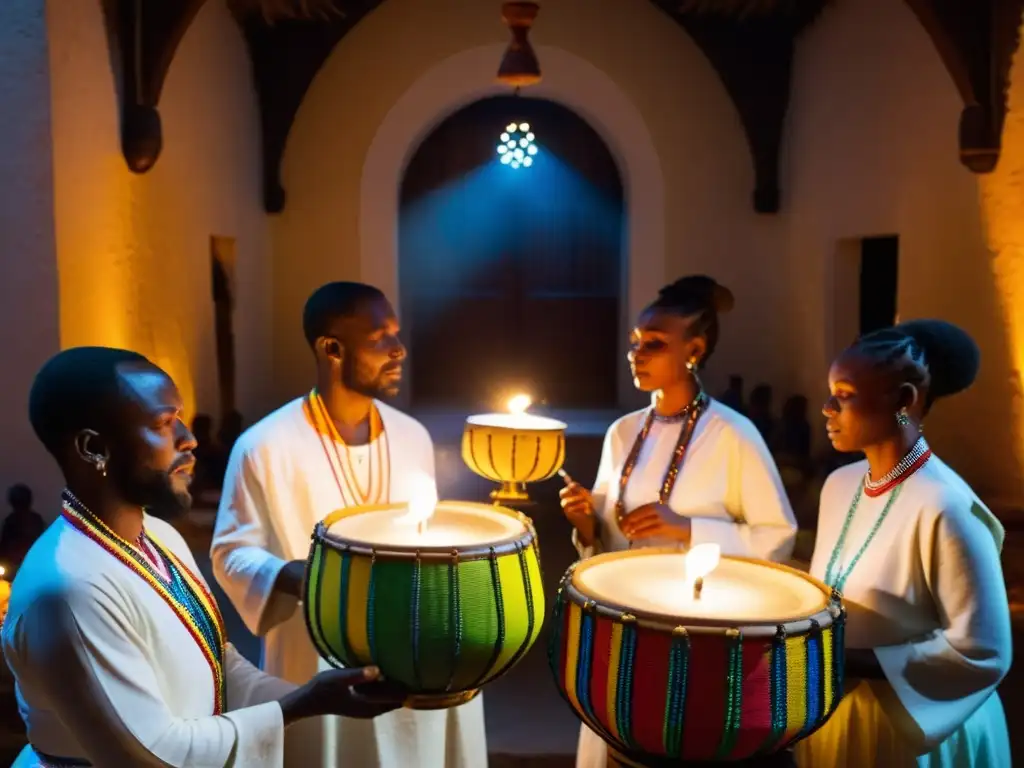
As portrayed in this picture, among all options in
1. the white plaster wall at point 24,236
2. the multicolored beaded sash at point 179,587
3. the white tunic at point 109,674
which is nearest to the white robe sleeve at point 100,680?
the white tunic at point 109,674

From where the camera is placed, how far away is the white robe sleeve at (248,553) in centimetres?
229

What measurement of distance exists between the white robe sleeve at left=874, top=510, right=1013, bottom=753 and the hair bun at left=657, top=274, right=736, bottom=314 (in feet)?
3.20

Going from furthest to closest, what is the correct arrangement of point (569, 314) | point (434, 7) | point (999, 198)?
point (569, 314)
point (434, 7)
point (999, 198)

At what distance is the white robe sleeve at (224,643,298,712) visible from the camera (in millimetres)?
1878

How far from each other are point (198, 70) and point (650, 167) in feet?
10.9

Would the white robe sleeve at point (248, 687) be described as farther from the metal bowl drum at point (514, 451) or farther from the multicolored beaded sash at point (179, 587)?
the metal bowl drum at point (514, 451)

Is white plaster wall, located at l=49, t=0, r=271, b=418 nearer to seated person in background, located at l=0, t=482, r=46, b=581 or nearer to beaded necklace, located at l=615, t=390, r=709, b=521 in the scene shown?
seated person in background, located at l=0, t=482, r=46, b=581

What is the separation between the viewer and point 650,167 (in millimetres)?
7609

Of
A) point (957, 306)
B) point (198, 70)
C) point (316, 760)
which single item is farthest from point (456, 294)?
point (316, 760)

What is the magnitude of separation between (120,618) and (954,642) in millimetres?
1434

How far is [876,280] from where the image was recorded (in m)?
7.00

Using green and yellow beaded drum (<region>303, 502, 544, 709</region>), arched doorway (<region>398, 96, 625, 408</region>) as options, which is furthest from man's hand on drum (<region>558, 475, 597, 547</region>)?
arched doorway (<region>398, 96, 625, 408</region>)

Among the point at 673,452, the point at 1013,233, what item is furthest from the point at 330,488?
the point at 1013,233

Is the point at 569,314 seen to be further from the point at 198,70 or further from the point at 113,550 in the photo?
the point at 113,550
